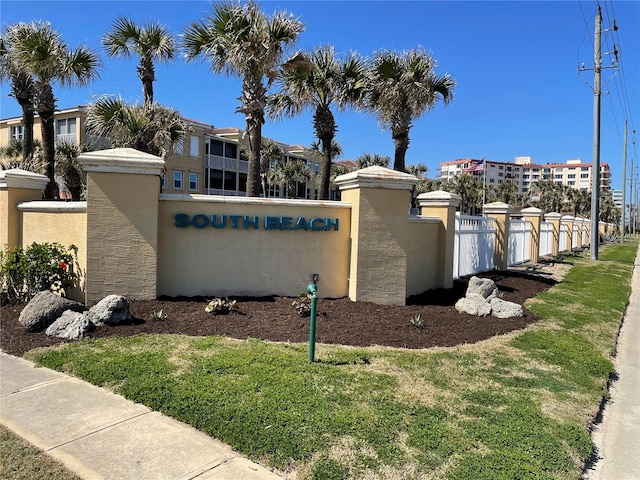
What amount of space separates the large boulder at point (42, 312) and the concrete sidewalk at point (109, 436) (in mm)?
1783

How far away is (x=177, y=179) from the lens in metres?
40.2

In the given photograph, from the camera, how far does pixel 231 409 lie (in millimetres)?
4137

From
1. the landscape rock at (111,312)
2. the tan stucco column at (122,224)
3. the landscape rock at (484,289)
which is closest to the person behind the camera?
the landscape rock at (111,312)

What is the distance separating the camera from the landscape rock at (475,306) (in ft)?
28.3

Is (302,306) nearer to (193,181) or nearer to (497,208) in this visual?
(497,208)

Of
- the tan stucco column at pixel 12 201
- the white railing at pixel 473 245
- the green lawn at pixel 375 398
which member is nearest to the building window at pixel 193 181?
the white railing at pixel 473 245

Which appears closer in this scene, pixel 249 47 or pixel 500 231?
pixel 249 47

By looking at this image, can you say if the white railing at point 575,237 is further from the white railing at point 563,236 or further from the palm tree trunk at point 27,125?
the palm tree trunk at point 27,125

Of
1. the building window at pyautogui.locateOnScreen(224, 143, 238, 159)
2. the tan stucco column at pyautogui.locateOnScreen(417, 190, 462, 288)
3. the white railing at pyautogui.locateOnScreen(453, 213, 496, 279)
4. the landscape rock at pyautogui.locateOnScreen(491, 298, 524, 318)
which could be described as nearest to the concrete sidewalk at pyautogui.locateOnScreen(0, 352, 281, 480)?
the landscape rock at pyautogui.locateOnScreen(491, 298, 524, 318)

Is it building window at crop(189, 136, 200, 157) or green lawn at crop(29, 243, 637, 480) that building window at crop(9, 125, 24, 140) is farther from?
green lawn at crop(29, 243, 637, 480)

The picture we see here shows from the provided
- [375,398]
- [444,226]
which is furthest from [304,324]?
[444,226]

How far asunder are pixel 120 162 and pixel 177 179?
34204 millimetres

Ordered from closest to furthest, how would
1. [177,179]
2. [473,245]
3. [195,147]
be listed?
1. [473,245]
2. [177,179]
3. [195,147]

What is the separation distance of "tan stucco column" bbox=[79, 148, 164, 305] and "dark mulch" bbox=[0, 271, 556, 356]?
51 cm
